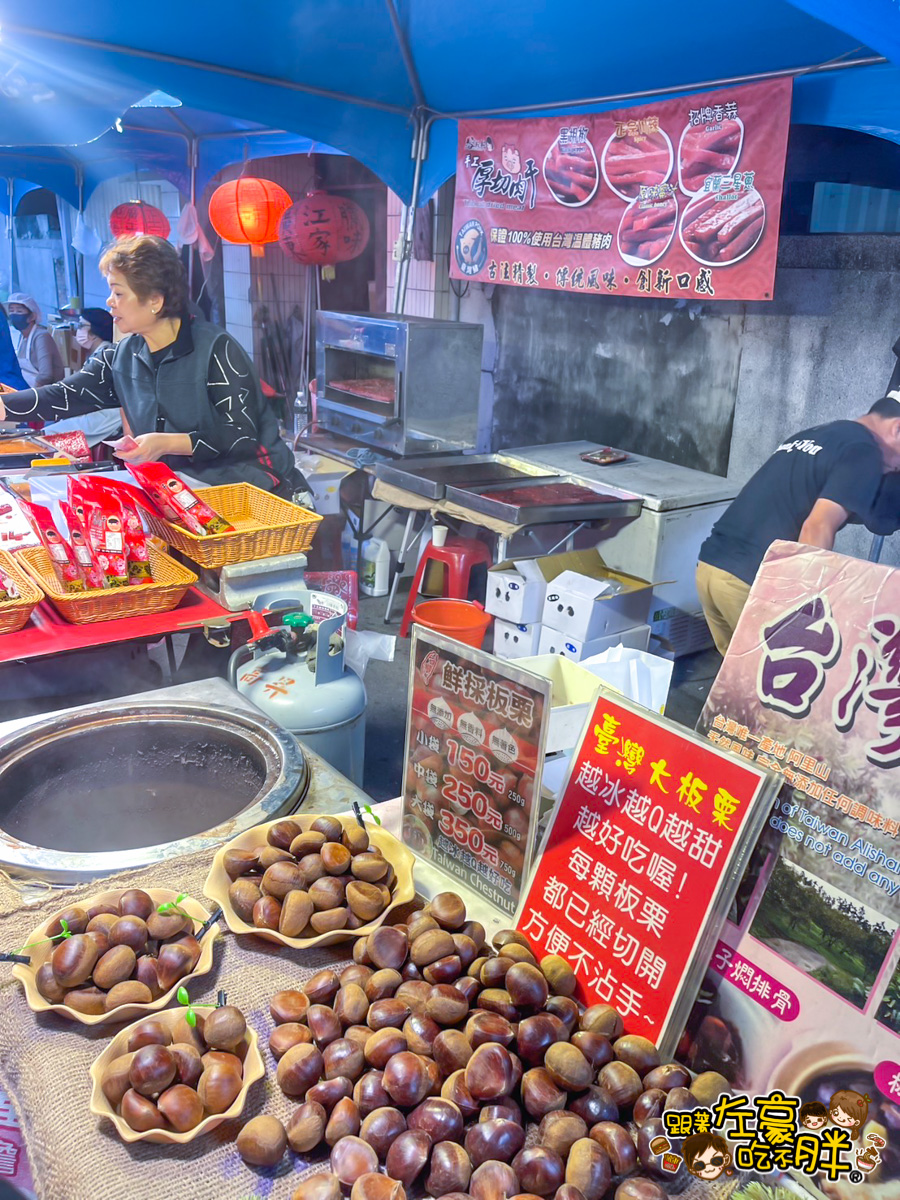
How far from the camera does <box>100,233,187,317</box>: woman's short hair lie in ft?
11.7

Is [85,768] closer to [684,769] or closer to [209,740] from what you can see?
[209,740]

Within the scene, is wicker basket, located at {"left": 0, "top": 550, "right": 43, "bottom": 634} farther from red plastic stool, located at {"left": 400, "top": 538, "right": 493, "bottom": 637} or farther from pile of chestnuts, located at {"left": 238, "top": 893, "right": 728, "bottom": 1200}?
red plastic stool, located at {"left": 400, "top": 538, "right": 493, "bottom": 637}

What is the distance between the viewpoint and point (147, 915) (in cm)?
143

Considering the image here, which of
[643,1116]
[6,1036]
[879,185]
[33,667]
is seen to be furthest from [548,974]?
[879,185]

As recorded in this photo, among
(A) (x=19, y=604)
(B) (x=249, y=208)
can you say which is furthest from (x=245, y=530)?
(B) (x=249, y=208)

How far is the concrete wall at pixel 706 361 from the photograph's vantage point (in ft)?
15.0

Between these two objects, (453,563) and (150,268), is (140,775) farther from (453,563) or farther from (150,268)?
(453,563)

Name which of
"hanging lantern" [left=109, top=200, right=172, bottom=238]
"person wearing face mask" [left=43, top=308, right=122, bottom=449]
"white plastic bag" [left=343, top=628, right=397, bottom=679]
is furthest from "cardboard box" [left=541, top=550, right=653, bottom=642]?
"hanging lantern" [left=109, top=200, right=172, bottom=238]

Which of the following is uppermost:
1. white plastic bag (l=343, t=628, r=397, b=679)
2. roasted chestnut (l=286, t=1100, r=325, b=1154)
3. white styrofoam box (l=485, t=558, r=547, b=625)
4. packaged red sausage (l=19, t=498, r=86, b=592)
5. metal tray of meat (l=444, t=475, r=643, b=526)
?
packaged red sausage (l=19, t=498, r=86, b=592)

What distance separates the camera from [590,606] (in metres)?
4.57

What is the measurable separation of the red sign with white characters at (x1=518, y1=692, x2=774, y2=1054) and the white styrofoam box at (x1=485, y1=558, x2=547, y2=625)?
345cm

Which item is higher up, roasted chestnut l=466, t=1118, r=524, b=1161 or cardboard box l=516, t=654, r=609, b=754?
cardboard box l=516, t=654, r=609, b=754

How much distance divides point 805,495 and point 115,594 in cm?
293

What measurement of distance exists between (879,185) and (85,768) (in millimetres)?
4438
